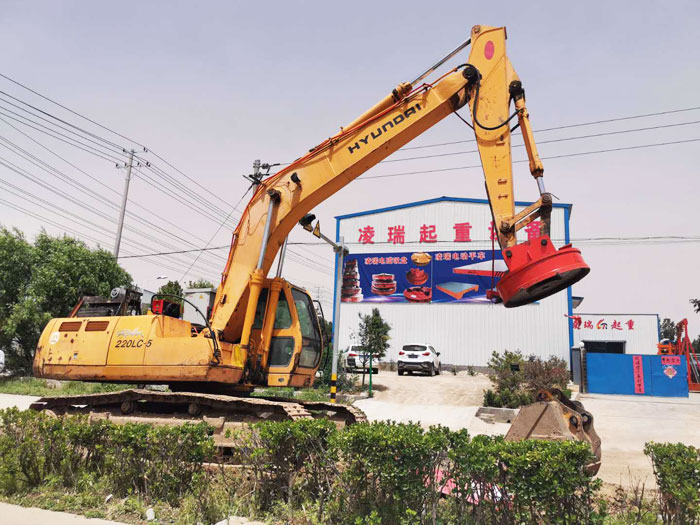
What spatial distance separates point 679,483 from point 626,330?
38747mm

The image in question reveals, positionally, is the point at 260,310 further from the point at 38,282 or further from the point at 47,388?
the point at 38,282

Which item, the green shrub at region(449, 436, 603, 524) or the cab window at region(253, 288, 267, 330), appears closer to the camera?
the green shrub at region(449, 436, 603, 524)

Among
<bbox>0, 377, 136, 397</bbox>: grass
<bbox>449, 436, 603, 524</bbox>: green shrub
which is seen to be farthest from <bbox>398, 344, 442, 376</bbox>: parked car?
<bbox>449, 436, 603, 524</bbox>: green shrub

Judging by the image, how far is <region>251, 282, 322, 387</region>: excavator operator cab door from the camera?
748 cm

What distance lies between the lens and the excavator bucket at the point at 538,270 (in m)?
5.21

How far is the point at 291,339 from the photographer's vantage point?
7.59 metres

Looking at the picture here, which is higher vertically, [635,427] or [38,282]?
[38,282]

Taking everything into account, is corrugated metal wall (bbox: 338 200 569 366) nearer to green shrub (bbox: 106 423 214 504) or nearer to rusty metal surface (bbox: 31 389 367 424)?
rusty metal surface (bbox: 31 389 367 424)

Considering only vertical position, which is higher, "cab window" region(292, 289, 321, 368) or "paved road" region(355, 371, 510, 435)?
"cab window" region(292, 289, 321, 368)

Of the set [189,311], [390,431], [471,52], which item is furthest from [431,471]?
[189,311]

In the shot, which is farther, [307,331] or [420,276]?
[420,276]

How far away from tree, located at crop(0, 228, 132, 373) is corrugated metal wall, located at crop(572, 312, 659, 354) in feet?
108

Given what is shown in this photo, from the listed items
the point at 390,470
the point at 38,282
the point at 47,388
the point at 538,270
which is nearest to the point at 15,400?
the point at 47,388

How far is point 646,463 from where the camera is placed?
8500 millimetres
